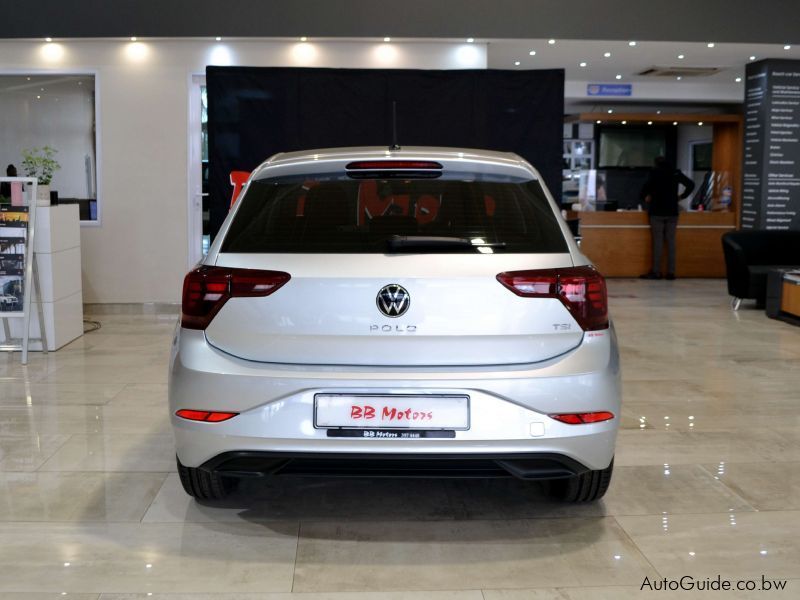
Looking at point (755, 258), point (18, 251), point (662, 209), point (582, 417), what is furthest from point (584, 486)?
point (662, 209)

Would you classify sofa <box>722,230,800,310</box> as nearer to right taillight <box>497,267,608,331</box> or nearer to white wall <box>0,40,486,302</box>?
white wall <box>0,40,486,302</box>

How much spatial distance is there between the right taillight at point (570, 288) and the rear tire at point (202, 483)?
1.20 m

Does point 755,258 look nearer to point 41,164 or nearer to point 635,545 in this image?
point 41,164

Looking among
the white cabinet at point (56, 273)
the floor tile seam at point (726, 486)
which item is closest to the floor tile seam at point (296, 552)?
the floor tile seam at point (726, 486)

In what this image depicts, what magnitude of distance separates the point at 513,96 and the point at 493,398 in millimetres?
5461

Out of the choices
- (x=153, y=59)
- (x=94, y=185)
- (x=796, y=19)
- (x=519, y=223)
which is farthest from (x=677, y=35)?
(x=519, y=223)

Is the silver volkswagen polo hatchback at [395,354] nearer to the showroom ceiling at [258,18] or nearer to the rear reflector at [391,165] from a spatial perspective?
the rear reflector at [391,165]

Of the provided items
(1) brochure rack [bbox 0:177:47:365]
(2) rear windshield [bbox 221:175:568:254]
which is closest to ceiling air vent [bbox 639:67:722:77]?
(1) brochure rack [bbox 0:177:47:365]

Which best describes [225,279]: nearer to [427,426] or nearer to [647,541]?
[427,426]

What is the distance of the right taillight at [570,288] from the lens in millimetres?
2590

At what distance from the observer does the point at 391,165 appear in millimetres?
2834

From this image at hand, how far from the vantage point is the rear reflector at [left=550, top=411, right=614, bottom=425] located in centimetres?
262

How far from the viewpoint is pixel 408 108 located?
25.3 feet

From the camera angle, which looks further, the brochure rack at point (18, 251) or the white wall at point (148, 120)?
the white wall at point (148, 120)
